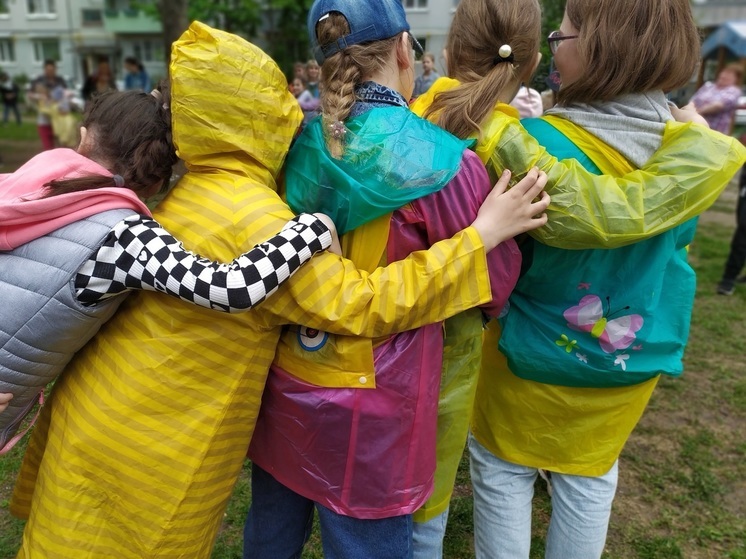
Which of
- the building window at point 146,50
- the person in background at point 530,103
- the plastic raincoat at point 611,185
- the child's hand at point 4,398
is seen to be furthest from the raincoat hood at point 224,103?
the building window at point 146,50

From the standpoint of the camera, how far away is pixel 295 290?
1.39 metres

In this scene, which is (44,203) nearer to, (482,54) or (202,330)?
(202,330)

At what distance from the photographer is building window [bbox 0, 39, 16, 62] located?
136 feet

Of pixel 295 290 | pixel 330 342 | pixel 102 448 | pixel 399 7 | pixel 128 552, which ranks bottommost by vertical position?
pixel 128 552

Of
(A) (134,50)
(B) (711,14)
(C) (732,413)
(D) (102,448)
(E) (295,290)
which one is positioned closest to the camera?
(E) (295,290)

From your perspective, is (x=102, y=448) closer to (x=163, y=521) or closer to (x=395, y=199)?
(x=163, y=521)

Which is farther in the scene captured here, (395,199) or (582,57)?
(582,57)

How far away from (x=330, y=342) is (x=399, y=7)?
81 centimetres

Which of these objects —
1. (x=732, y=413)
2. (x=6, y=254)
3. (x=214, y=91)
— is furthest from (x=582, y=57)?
(x=732, y=413)

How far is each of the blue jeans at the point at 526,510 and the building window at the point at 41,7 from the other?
46.9 m

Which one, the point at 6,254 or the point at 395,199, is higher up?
the point at 395,199

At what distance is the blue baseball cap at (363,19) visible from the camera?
1458 millimetres

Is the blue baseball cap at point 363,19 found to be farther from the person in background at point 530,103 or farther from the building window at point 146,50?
the building window at point 146,50

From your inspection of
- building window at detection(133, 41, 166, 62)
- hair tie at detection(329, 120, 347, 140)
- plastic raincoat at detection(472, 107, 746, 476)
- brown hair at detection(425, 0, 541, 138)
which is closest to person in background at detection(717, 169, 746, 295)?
plastic raincoat at detection(472, 107, 746, 476)
